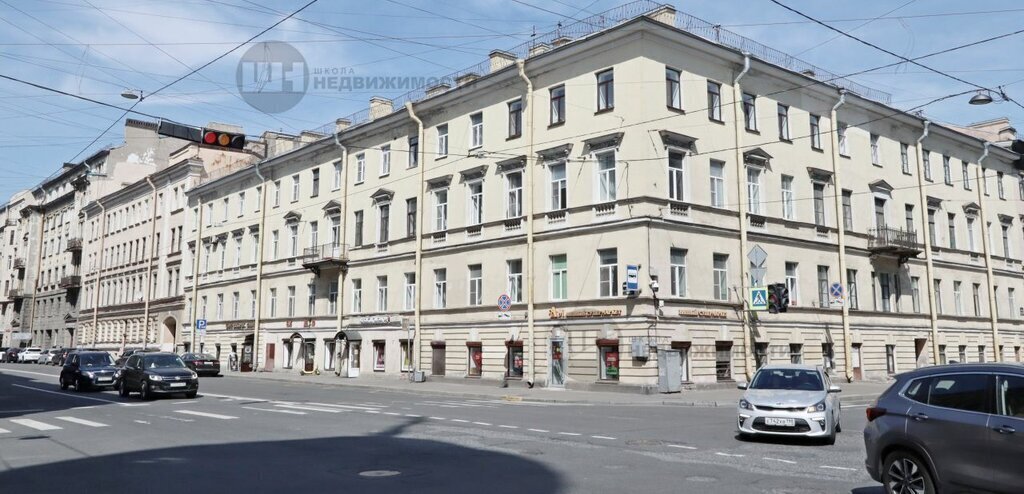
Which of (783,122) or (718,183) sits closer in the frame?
(718,183)

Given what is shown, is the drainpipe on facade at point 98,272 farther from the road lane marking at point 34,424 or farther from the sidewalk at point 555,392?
the road lane marking at point 34,424

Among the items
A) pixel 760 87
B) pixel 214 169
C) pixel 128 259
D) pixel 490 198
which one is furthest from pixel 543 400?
pixel 128 259

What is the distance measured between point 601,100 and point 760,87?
7.67 meters

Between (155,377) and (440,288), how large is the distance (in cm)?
1485

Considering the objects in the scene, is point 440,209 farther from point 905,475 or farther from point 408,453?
point 905,475

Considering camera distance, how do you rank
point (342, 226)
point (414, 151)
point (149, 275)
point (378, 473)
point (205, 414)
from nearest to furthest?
1. point (378, 473)
2. point (205, 414)
3. point (414, 151)
4. point (342, 226)
5. point (149, 275)

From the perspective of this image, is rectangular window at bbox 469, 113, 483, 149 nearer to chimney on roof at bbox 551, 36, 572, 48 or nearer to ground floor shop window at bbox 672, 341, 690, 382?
chimney on roof at bbox 551, 36, 572, 48

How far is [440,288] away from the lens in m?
36.4

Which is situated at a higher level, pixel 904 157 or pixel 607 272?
pixel 904 157

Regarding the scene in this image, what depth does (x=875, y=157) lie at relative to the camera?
1516 inches

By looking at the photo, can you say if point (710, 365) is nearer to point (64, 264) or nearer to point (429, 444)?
point (429, 444)

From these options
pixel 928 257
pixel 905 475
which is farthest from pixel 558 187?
pixel 905 475

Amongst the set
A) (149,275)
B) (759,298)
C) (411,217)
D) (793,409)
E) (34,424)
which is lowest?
(34,424)

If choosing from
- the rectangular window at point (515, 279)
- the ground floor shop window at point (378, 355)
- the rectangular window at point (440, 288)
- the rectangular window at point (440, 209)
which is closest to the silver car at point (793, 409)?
the rectangular window at point (515, 279)
